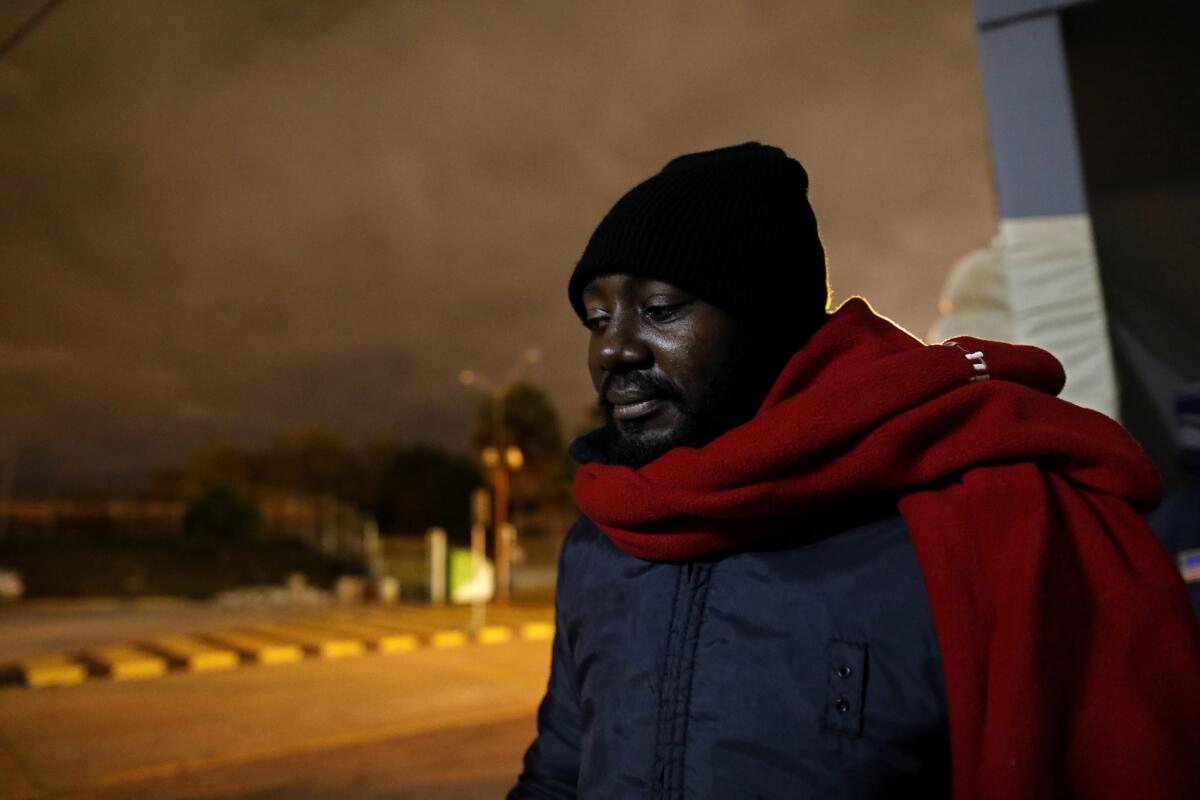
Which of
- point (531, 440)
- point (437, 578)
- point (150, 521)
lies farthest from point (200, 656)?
point (531, 440)

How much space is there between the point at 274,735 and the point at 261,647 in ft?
16.6

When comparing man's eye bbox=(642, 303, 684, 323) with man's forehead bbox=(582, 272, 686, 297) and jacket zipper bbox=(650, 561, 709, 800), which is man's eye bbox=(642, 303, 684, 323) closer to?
man's forehead bbox=(582, 272, 686, 297)

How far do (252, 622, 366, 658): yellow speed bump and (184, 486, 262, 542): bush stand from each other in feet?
78.7

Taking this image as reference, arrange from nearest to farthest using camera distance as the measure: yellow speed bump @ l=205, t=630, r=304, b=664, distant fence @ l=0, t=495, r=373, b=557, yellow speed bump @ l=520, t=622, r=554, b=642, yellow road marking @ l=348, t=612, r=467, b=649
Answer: yellow speed bump @ l=205, t=630, r=304, b=664 → yellow road marking @ l=348, t=612, r=467, b=649 → yellow speed bump @ l=520, t=622, r=554, b=642 → distant fence @ l=0, t=495, r=373, b=557

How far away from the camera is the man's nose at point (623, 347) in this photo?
120 centimetres

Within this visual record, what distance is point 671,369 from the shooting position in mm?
1202

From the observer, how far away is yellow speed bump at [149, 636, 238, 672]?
9703 millimetres

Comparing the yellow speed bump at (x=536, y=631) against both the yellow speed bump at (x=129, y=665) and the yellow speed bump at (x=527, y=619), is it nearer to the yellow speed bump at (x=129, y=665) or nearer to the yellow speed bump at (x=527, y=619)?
the yellow speed bump at (x=527, y=619)

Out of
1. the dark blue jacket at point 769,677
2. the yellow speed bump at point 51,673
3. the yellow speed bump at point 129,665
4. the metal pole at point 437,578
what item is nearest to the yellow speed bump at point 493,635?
the yellow speed bump at point 129,665

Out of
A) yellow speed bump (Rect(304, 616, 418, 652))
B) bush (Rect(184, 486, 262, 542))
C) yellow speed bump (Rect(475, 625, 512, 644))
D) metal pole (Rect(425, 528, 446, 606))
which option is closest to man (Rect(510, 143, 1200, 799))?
yellow speed bump (Rect(304, 616, 418, 652))

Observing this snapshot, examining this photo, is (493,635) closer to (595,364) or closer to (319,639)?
(319,639)

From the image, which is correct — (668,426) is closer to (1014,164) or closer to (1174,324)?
(1014,164)

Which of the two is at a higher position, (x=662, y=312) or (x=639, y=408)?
(x=662, y=312)

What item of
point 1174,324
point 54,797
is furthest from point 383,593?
point 1174,324
